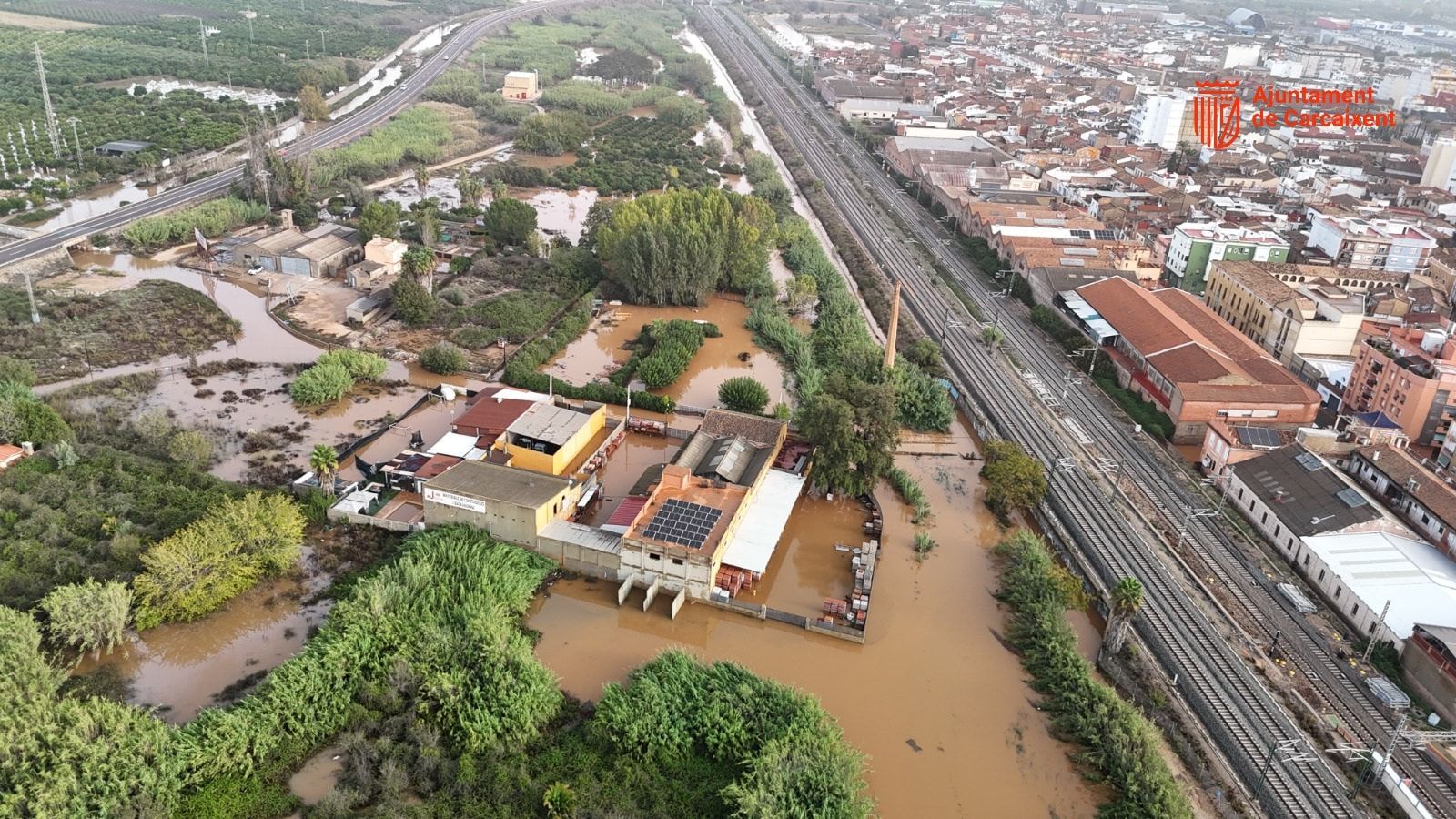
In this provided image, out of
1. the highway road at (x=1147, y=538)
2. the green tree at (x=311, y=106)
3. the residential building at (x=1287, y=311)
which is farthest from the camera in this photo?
the green tree at (x=311, y=106)

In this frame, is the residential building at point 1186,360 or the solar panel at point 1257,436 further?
the residential building at point 1186,360

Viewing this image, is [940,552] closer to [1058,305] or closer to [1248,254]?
[1058,305]

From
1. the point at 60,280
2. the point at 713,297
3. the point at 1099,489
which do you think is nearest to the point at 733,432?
the point at 1099,489

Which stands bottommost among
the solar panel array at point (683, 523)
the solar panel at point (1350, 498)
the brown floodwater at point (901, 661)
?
the brown floodwater at point (901, 661)

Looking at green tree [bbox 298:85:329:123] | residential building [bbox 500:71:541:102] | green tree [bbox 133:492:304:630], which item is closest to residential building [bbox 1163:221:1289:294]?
green tree [bbox 133:492:304:630]

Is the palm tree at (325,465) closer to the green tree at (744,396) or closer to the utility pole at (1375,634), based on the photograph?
the green tree at (744,396)

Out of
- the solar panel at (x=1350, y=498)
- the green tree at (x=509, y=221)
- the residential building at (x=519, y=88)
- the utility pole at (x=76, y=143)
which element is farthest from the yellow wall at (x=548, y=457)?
the residential building at (x=519, y=88)

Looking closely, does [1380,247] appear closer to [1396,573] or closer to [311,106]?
[1396,573]
